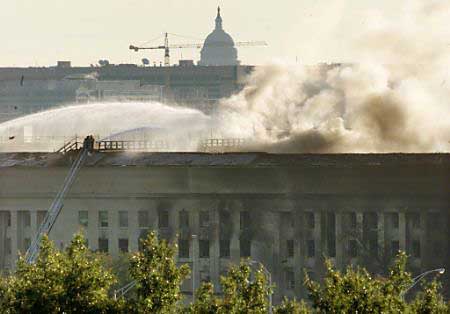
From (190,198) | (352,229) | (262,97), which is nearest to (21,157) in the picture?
(190,198)

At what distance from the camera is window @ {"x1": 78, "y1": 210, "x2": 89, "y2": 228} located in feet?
405

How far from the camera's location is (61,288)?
72.4 meters

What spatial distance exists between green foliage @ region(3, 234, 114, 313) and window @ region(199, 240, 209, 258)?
46.9m

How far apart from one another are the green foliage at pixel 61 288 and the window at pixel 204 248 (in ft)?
154

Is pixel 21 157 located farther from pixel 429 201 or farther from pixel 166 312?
pixel 166 312

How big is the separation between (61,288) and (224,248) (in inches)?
1938

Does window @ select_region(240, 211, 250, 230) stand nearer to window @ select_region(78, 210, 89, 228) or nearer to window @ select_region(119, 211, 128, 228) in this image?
window @ select_region(119, 211, 128, 228)

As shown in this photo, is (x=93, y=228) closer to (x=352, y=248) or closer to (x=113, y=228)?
(x=113, y=228)


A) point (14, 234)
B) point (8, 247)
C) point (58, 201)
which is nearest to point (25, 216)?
point (14, 234)

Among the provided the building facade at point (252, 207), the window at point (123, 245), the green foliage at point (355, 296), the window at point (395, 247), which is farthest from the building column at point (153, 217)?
the green foliage at point (355, 296)

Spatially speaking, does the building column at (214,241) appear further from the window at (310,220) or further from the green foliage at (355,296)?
the green foliage at (355,296)

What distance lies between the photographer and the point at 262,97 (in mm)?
155000

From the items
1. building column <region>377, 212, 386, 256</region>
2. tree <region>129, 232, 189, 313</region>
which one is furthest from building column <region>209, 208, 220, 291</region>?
tree <region>129, 232, 189, 313</region>

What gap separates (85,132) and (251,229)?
102ft
